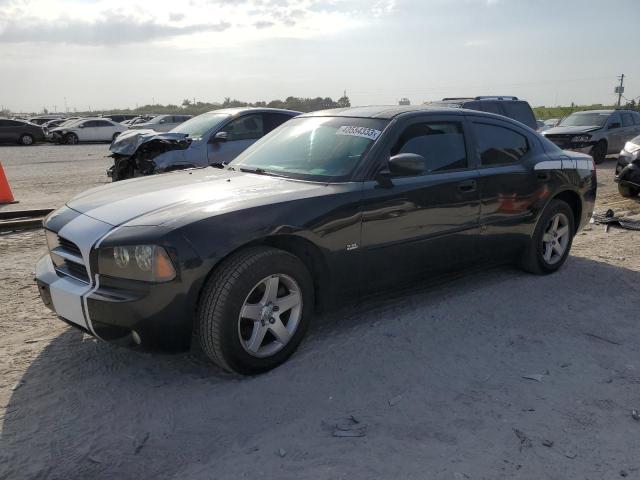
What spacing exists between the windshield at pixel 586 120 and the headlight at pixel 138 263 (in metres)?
16.3

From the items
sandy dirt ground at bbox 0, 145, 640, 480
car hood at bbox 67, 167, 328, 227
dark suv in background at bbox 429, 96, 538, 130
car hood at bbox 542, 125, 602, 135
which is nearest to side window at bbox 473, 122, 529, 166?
sandy dirt ground at bbox 0, 145, 640, 480

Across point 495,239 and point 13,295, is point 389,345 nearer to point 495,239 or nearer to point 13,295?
point 495,239

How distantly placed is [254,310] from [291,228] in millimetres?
555

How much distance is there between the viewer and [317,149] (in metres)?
4.30

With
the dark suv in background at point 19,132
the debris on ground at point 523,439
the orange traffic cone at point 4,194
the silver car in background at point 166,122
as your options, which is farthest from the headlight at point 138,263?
the dark suv in background at point 19,132

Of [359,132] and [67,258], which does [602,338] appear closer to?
[359,132]

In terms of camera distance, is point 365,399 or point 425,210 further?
point 425,210

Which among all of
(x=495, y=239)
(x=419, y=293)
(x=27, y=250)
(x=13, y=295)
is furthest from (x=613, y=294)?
(x=27, y=250)

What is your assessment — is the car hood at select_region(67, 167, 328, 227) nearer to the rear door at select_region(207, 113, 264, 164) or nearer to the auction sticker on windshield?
the auction sticker on windshield

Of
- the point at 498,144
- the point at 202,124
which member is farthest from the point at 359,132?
the point at 202,124

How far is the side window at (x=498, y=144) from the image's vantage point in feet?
15.9

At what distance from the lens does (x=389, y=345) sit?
12.8ft

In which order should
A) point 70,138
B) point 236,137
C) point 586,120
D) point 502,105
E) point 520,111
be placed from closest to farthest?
1. point 236,137
2. point 502,105
3. point 520,111
4. point 586,120
5. point 70,138

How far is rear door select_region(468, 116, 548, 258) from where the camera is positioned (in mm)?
4805
